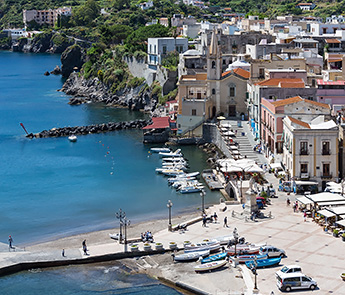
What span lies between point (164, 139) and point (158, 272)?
1763 inches

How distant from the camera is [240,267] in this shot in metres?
45.6

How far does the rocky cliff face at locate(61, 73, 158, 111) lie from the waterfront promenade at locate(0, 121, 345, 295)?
58490mm

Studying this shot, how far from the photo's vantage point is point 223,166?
70.9m

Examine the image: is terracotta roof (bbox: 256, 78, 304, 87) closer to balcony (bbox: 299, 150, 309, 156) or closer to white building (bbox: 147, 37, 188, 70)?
balcony (bbox: 299, 150, 309, 156)

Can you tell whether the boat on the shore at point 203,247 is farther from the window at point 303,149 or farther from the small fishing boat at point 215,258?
the window at point 303,149

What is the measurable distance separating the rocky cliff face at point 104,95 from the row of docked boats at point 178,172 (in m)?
30.4

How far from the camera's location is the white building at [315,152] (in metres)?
62.5

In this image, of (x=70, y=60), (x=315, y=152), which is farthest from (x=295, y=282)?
(x=70, y=60)

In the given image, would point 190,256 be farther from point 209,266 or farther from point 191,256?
point 209,266

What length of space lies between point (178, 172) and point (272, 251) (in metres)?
29.1

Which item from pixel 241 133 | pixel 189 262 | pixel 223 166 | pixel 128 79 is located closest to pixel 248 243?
pixel 189 262

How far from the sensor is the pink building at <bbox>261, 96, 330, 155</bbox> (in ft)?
234

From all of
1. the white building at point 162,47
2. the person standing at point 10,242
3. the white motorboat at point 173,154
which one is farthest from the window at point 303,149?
the white building at point 162,47

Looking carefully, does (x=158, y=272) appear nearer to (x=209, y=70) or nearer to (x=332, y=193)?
(x=332, y=193)
